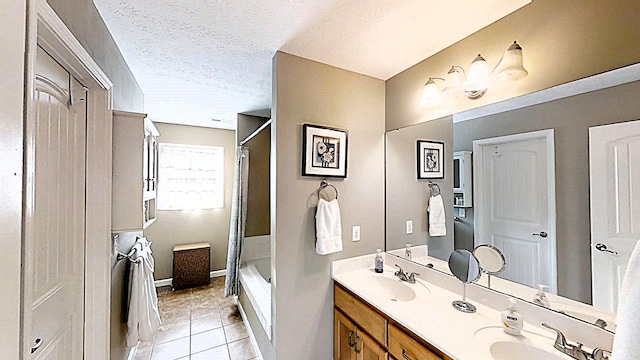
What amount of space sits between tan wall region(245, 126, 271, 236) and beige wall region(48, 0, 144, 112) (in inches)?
57.9

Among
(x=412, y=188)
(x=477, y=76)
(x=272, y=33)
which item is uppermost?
(x=272, y=33)

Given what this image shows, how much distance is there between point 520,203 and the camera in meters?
1.39

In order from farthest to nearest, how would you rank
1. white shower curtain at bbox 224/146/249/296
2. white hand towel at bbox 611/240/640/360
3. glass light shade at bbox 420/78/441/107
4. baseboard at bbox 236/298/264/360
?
white shower curtain at bbox 224/146/249/296 → baseboard at bbox 236/298/264/360 → glass light shade at bbox 420/78/441/107 → white hand towel at bbox 611/240/640/360

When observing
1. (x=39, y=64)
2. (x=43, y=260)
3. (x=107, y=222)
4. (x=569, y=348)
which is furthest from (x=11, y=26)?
(x=569, y=348)

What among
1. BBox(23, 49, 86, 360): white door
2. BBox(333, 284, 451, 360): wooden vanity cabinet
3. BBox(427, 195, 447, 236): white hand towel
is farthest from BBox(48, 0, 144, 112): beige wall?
BBox(427, 195, 447, 236): white hand towel

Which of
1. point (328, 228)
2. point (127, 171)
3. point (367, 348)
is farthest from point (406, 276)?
point (127, 171)

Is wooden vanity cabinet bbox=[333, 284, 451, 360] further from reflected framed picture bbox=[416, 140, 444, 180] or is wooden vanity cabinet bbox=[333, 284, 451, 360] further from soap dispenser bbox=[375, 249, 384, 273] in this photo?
reflected framed picture bbox=[416, 140, 444, 180]

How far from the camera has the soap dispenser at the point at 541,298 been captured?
1229 millimetres

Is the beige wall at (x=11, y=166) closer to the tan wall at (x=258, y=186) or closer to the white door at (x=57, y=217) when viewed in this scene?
the white door at (x=57, y=217)

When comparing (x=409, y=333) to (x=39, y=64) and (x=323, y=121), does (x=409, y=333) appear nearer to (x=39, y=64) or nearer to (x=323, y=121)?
(x=323, y=121)

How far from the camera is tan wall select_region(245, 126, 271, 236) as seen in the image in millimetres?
3377

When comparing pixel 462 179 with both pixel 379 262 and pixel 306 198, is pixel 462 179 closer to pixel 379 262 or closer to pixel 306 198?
pixel 379 262

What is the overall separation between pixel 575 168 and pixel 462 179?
0.57m

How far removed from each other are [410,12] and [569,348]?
1.73 metres
